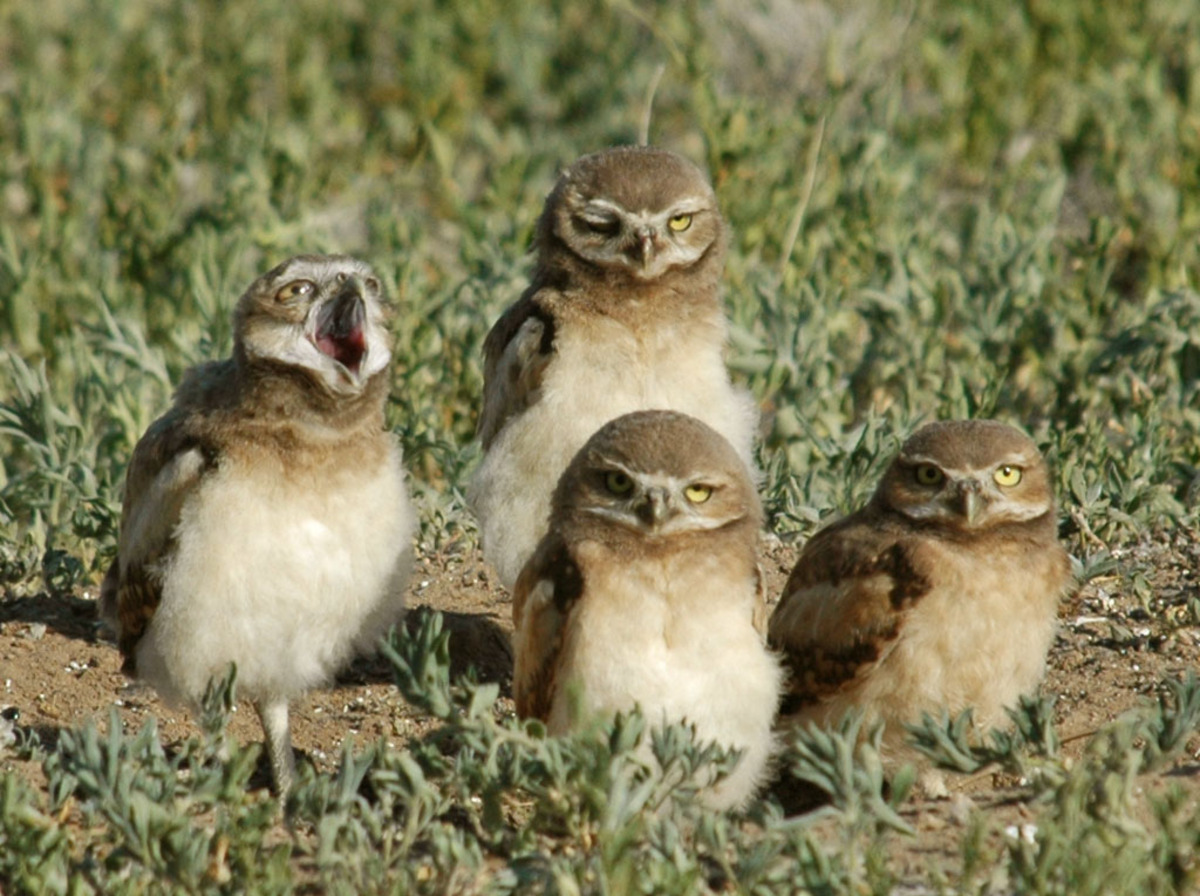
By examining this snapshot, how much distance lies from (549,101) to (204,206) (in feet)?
10.0

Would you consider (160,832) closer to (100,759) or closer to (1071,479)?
(100,759)

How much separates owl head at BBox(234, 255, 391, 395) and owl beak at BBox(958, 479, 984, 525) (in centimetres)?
185

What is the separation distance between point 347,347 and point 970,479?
6.56 feet

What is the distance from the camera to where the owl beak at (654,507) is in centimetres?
554

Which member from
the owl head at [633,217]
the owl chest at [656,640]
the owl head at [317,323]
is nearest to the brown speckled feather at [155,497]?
the owl head at [317,323]

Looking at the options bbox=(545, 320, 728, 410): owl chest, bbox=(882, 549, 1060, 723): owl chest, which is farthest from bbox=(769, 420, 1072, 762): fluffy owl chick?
bbox=(545, 320, 728, 410): owl chest

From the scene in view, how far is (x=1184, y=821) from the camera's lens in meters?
4.85

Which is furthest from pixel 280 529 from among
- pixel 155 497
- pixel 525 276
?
pixel 525 276

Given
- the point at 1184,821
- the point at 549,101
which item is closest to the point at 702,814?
the point at 1184,821

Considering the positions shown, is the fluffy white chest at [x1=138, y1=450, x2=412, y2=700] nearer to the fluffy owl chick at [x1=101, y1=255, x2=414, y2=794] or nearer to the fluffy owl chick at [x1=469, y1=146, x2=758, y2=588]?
the fluffy owl chick at [x1=101, y1=255, x2=414, y2=794]

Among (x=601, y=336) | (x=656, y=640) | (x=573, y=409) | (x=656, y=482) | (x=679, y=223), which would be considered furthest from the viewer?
(x=679, y=223)

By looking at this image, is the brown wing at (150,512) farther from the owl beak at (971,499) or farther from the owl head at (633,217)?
the owl beak at (971,499)

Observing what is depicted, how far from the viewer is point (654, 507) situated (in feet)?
18.2

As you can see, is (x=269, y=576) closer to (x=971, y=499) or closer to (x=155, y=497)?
(x=155, y=497)
